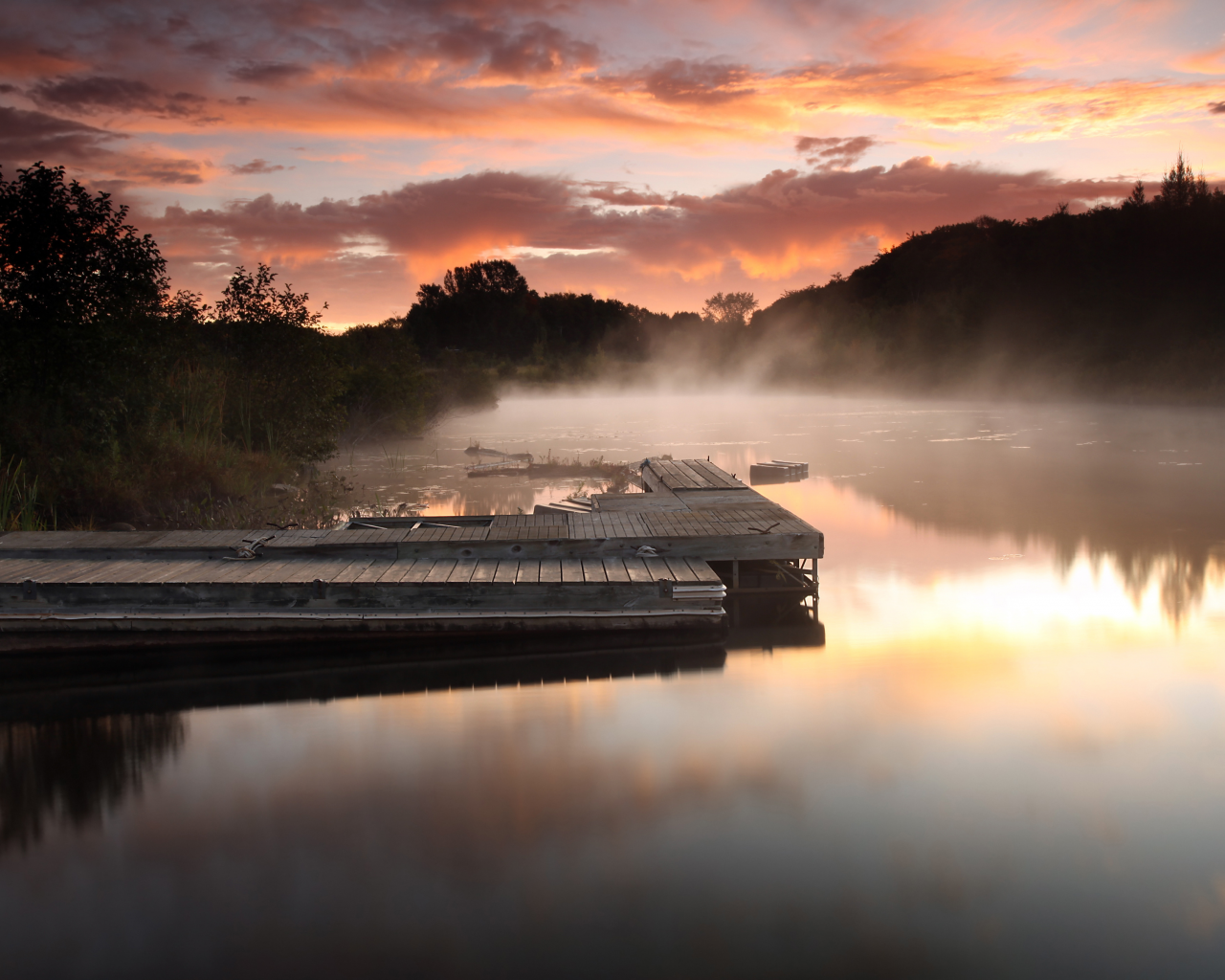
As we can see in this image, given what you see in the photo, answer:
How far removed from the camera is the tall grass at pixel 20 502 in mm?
10344

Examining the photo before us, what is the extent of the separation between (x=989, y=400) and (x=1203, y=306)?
1164 centimetres

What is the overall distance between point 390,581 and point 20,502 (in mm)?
6050

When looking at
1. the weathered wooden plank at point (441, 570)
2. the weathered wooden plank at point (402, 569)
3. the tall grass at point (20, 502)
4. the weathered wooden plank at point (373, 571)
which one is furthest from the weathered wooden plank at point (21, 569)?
the weathered wooden plank at point (441, 570)

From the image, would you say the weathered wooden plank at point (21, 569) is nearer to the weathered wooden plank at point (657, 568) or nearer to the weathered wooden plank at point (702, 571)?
the weathered wooden plank at point (657, 568)

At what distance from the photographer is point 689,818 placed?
5.30 m

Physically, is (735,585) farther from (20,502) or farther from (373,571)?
(20,502)

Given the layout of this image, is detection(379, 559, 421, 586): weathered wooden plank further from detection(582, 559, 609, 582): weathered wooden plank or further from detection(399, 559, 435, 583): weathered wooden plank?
detection(582, 559, 609, 582): weathered wooden plank

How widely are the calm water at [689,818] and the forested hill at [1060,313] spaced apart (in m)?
41.6

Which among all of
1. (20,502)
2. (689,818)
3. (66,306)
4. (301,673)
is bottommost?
(689,818)

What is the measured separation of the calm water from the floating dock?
68 centimetres

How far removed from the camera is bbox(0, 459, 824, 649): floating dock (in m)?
7.62

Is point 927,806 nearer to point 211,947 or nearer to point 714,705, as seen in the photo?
point 714,705

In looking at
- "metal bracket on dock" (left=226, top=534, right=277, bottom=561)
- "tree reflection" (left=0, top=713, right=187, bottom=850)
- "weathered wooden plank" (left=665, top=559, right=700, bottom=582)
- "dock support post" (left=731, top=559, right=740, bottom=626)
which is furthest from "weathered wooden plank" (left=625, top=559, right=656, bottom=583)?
"tree reflection" (left=0, top=713, right=187, bottom=850)

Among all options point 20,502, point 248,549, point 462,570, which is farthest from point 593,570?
point 20,502
